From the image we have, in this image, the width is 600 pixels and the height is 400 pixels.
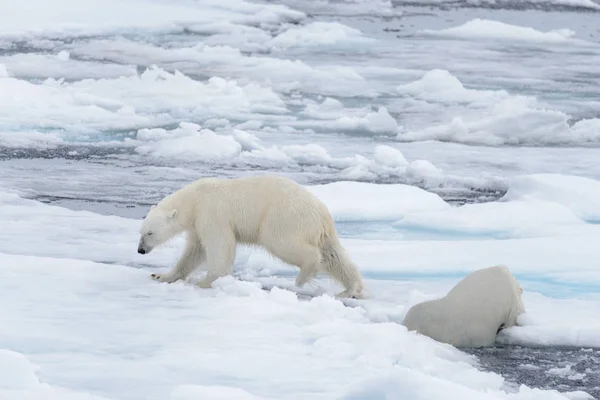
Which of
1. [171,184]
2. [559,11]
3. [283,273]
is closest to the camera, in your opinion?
[283,273]

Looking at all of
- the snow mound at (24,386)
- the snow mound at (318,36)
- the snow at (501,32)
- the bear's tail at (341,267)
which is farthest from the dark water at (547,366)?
the snow at (501,32)

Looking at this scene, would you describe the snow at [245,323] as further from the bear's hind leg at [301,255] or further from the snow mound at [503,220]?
the snow mound at [503,220]

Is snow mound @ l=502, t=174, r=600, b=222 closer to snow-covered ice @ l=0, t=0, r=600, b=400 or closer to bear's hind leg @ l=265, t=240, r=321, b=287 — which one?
snow-covered ice @ l=0, t=0, r=600, b=400

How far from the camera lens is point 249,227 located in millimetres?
4590

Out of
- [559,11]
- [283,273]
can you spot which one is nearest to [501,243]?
[283,273]

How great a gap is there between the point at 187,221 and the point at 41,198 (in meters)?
3.16

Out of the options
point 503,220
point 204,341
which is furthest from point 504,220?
point 204,341

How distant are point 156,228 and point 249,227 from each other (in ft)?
1.40

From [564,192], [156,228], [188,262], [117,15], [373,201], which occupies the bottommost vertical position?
[373,201]

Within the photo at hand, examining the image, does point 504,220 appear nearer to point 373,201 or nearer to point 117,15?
point 373,201

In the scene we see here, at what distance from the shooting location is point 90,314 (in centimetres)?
380

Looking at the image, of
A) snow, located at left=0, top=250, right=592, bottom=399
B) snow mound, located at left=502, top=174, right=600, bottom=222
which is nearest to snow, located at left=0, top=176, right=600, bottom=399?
snow, located at left=0, top=250, right=592, bottom=399

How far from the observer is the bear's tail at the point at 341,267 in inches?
182

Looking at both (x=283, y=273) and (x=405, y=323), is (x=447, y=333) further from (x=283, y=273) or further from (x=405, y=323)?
(x=283, y=273)
